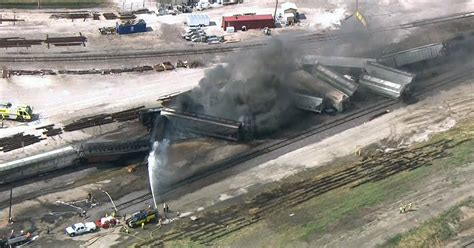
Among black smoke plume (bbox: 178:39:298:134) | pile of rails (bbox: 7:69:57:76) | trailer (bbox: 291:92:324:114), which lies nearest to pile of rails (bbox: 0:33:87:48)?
pile of rails (bbox: 7:69:57:76)

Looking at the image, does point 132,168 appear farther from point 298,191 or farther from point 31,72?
point 31,72

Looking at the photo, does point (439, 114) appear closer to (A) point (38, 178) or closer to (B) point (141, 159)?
(B) point (141, 159)

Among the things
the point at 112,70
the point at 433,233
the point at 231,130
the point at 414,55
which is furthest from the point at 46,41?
the point at 433,233

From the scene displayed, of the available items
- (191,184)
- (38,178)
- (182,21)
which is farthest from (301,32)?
(38,178)

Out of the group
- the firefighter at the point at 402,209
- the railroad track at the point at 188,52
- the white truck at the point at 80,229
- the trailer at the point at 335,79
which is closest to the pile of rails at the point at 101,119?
the railroad track at the point at 188,52

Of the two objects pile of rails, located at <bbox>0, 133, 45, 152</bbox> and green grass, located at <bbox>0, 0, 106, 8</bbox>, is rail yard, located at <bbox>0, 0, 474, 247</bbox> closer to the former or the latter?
pile of rails, located at <bbox>0, 133, 45, 152</bbox>

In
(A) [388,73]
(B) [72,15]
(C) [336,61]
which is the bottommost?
(A) [388,73]

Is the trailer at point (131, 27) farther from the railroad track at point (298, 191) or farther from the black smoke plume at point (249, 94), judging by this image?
the railroad track at point (298, 191)

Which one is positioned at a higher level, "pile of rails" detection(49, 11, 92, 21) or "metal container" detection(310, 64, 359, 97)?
"pile of rails" detection(49, 11, 92, 21)
